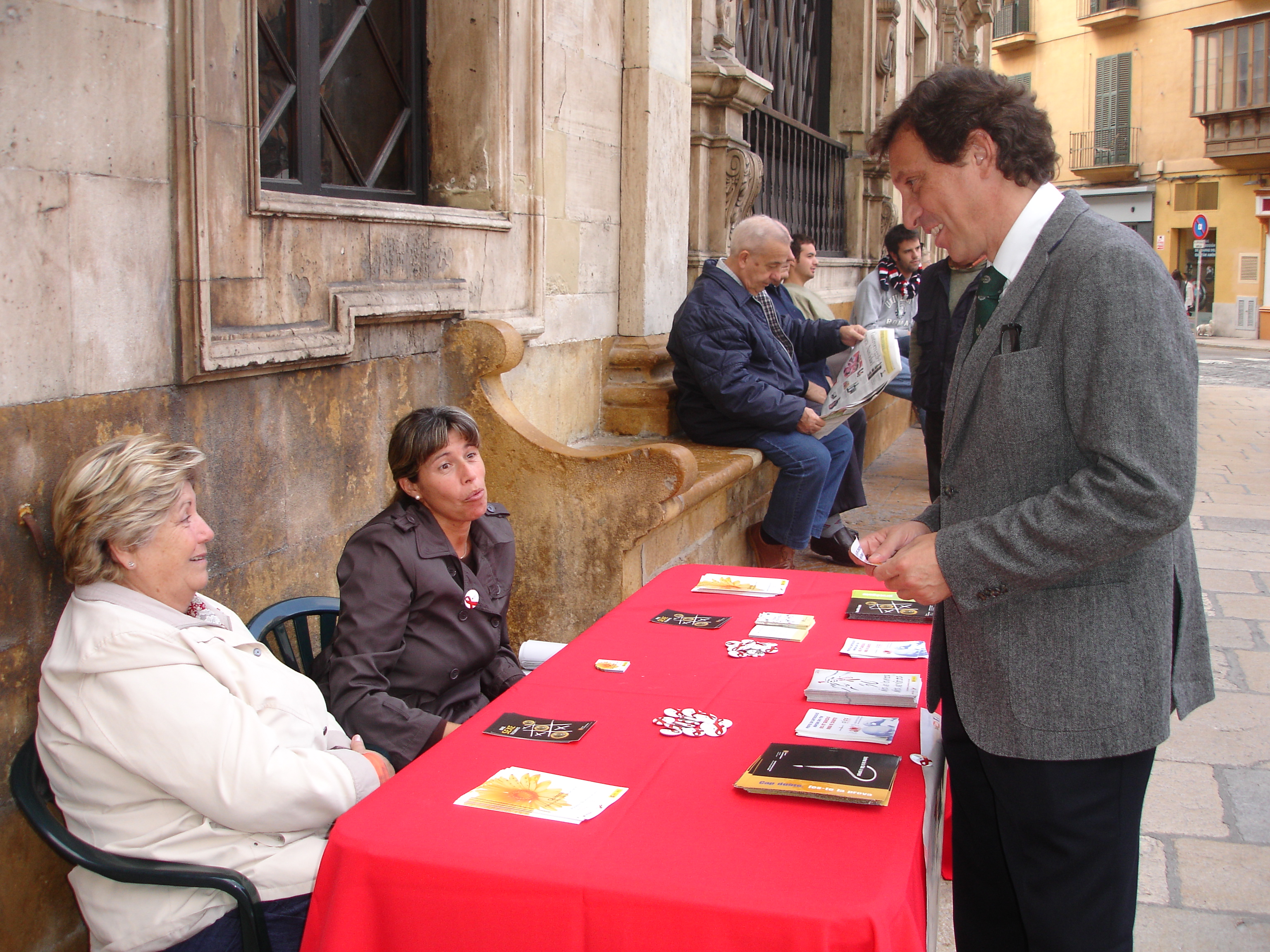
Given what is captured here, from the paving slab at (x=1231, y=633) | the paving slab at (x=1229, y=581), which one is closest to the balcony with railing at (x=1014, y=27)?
the paving slab at (x=1229, y=581)

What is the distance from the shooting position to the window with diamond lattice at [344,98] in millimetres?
3484

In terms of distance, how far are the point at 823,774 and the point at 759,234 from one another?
3.87m

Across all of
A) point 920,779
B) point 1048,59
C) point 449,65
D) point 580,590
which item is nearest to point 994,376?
point 920,779

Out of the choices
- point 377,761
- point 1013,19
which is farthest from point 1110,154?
point 377,761

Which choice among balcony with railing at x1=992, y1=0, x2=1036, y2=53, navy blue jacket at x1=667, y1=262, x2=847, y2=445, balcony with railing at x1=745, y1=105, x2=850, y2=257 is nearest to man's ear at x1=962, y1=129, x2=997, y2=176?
navy blue jacket at x1=667, y1=262, x2=847, y2=445

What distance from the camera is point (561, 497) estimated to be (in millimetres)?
4102

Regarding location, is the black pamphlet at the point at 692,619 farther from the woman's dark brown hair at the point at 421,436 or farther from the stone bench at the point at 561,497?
the stone bench at the point at 561,497

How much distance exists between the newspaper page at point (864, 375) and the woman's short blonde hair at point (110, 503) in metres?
2.95

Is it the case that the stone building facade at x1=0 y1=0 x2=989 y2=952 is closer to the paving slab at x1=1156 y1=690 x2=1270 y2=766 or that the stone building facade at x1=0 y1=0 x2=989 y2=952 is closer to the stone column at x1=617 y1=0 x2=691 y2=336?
the stone column at x1=617 y1=0 x2=691 y2=336

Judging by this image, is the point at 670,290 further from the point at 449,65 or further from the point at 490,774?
the point at 490,774

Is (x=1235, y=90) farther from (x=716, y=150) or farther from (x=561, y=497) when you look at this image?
→ (x=561, y=497)

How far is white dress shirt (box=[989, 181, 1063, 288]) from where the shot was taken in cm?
175

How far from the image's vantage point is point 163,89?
2.67 metres

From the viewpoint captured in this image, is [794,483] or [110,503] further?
[794,483]
